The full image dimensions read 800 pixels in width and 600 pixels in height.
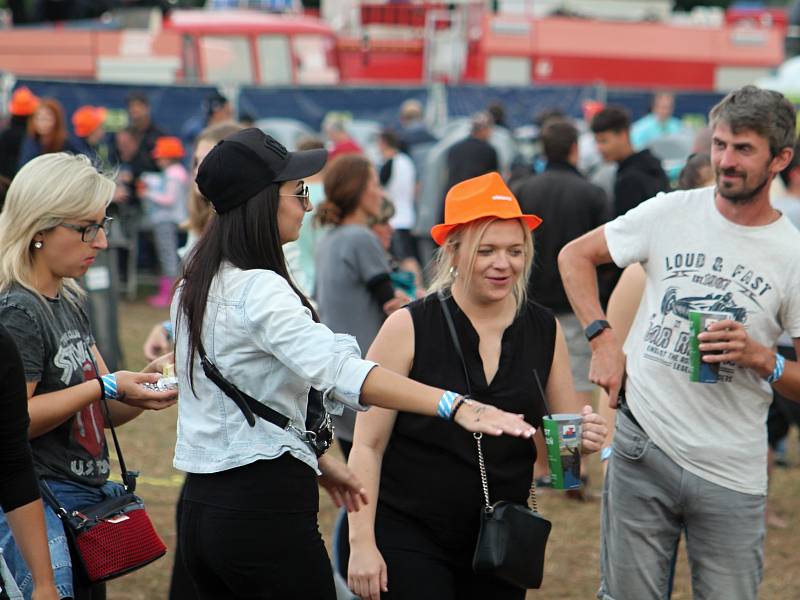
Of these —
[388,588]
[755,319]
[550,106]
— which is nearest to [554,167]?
[755,319]

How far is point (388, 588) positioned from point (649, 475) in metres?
0.94

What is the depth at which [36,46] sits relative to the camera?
1795 cm

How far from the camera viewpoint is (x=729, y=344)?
11.1ft

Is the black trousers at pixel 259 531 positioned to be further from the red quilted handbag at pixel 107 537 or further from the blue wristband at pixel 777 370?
the blue wristband at pixel 777 370

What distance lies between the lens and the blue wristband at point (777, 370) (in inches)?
141

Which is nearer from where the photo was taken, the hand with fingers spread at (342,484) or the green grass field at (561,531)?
the hand with fingers spread at (342,484)

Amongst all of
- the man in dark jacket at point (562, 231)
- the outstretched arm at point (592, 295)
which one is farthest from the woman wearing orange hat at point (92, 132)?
the outstretched arm at point (592, 295)

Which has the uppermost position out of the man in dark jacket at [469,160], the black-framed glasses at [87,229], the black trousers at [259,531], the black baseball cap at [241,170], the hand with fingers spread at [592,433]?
the black baseball cap at [241,170]

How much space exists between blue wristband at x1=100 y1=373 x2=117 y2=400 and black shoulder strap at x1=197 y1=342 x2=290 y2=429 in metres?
0.39

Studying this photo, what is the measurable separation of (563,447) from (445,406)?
0.57 metres

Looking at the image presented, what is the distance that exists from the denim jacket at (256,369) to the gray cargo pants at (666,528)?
3.81ft

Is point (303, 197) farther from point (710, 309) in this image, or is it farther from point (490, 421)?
point (710, 309)

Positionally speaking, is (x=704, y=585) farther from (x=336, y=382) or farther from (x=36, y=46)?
(x=36, y=46)

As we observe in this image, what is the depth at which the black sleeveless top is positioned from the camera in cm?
346
